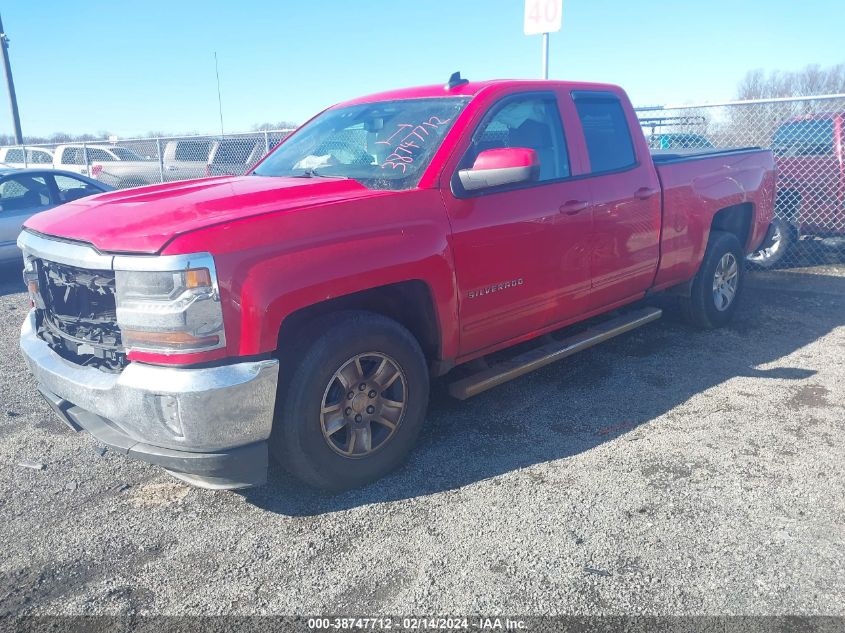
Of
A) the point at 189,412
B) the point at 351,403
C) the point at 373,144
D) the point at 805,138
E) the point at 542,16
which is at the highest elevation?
the point at 542,16

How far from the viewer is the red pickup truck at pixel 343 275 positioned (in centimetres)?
272

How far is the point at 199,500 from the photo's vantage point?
3334 mm

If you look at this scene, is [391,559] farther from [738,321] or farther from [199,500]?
[738,321]

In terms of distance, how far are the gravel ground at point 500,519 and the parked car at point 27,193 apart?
14.7 ft

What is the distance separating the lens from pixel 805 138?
8578mm

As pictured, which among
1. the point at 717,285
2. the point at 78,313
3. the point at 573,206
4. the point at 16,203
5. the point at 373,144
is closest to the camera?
the point at 78,313

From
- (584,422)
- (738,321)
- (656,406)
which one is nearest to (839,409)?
(656,406)

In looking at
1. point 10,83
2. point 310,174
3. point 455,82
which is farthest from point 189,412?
point 10,83

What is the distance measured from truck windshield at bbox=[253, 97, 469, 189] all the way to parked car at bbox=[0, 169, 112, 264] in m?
5.41

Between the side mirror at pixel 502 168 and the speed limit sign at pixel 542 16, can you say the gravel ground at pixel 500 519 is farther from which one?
the speed limit sign at pixel 542 16

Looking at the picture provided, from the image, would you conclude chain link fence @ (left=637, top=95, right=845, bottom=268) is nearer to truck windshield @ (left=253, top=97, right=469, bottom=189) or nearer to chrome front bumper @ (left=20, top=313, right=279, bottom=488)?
truck windshield @ (left=253, top=97, right=469, bottom=189)

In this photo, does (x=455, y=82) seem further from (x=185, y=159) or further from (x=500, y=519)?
(x=185, y=159)

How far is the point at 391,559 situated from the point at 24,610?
4.63 ft

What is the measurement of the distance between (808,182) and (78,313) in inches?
339
